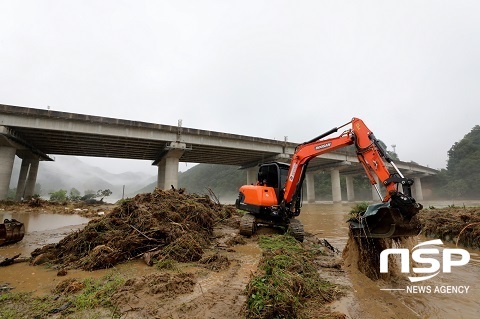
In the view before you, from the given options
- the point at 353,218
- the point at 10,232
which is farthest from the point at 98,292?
the point at 10,232

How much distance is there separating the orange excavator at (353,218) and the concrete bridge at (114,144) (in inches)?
739

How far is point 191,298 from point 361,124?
5.42 metres

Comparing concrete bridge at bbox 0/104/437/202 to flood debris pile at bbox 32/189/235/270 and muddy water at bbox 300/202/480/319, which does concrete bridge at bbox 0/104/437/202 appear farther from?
muddy water at bbox 300/202/480/319

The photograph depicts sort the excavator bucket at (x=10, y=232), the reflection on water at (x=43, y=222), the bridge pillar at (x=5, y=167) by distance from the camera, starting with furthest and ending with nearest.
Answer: the bridge pillar at (x=5, y=167)
the reflection on water at (x=43, y=222)
the excavator bucket at (x=10, y=232)

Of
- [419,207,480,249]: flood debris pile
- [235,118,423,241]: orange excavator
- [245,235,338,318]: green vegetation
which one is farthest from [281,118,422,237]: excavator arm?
[419,207,480,249]: flood debris pile

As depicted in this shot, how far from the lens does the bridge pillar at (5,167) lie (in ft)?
69.6

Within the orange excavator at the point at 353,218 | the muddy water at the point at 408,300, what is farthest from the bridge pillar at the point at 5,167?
the muddy water at the point at 408,300

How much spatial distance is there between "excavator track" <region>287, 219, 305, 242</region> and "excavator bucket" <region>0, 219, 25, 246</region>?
339 inches

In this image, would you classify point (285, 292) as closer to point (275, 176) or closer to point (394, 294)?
point (394, 294)

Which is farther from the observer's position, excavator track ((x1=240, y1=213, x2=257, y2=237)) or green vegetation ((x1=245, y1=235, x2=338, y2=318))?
excavator track ((x1=240, y1=213, x2=257, y2=237))

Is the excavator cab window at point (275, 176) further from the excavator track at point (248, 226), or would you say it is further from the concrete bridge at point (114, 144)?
the concrete bridge at point (114, 144)

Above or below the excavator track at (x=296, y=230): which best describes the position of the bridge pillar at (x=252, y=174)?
above

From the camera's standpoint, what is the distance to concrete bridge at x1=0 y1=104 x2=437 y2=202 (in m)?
20.9

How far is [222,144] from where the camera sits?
28453mm
